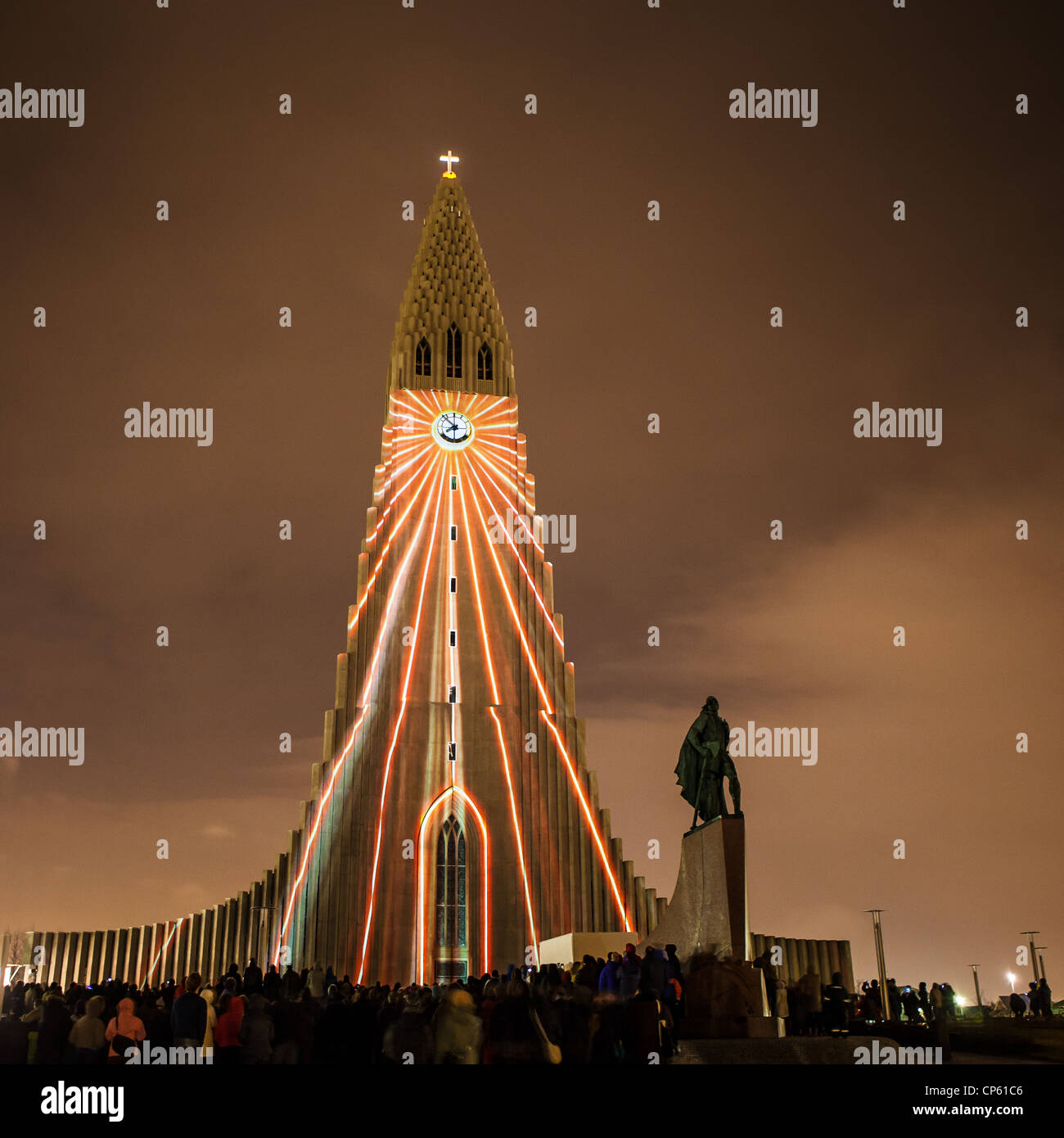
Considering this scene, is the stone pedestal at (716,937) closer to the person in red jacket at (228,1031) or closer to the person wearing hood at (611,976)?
the person wearing hood at (611,976)

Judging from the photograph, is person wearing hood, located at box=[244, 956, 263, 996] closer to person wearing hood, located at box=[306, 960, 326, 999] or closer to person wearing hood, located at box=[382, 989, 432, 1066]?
person wearing hood, located at box=[382, 989, 432, 1066]

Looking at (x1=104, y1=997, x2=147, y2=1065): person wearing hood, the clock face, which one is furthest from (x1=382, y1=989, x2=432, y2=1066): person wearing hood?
the clock face

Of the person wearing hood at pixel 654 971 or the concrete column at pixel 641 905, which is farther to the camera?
the concrete column at pixel 641 905

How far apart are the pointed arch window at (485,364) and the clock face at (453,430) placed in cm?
223

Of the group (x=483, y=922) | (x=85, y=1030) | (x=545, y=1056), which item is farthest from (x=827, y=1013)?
(x=483, y=922)

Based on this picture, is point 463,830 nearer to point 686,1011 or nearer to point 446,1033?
point 686,1011

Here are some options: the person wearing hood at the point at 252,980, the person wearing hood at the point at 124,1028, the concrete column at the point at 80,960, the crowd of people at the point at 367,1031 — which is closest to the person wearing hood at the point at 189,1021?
the crowd of people at the point at 367,1031

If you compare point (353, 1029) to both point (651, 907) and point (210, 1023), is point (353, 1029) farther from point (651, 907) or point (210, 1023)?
point (651, 907)

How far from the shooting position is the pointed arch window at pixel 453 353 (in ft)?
142

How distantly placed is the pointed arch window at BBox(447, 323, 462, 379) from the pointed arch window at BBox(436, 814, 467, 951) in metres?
17.2

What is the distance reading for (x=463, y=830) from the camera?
36.2 meters

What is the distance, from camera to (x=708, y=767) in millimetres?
19047
